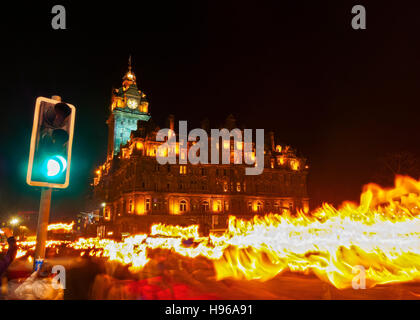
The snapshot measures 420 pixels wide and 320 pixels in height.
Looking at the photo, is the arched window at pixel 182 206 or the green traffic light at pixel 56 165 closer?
the green traffic light at pixel 56 165

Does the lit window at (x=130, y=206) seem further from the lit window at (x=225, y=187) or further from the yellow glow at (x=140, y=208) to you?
the lit window at (x=225, y=187)

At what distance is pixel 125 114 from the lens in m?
79.5

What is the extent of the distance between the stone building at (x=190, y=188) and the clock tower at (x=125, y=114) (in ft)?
7.26

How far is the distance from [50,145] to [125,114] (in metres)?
79.7

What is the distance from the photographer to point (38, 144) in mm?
3387

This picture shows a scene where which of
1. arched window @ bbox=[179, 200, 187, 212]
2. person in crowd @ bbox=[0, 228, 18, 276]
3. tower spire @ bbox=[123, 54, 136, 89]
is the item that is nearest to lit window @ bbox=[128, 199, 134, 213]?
arched window @ bbox=[179, 200, 187, 212]

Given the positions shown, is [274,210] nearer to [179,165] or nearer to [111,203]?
[179,165]

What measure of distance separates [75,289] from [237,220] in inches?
2059

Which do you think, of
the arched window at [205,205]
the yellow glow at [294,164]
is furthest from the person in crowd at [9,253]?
the yellow glow at [294,164]

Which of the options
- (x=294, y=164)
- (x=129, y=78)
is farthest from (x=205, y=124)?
(x=129, y=78)

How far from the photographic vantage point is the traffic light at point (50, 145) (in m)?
3.33

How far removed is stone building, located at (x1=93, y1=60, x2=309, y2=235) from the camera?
2277 inches
